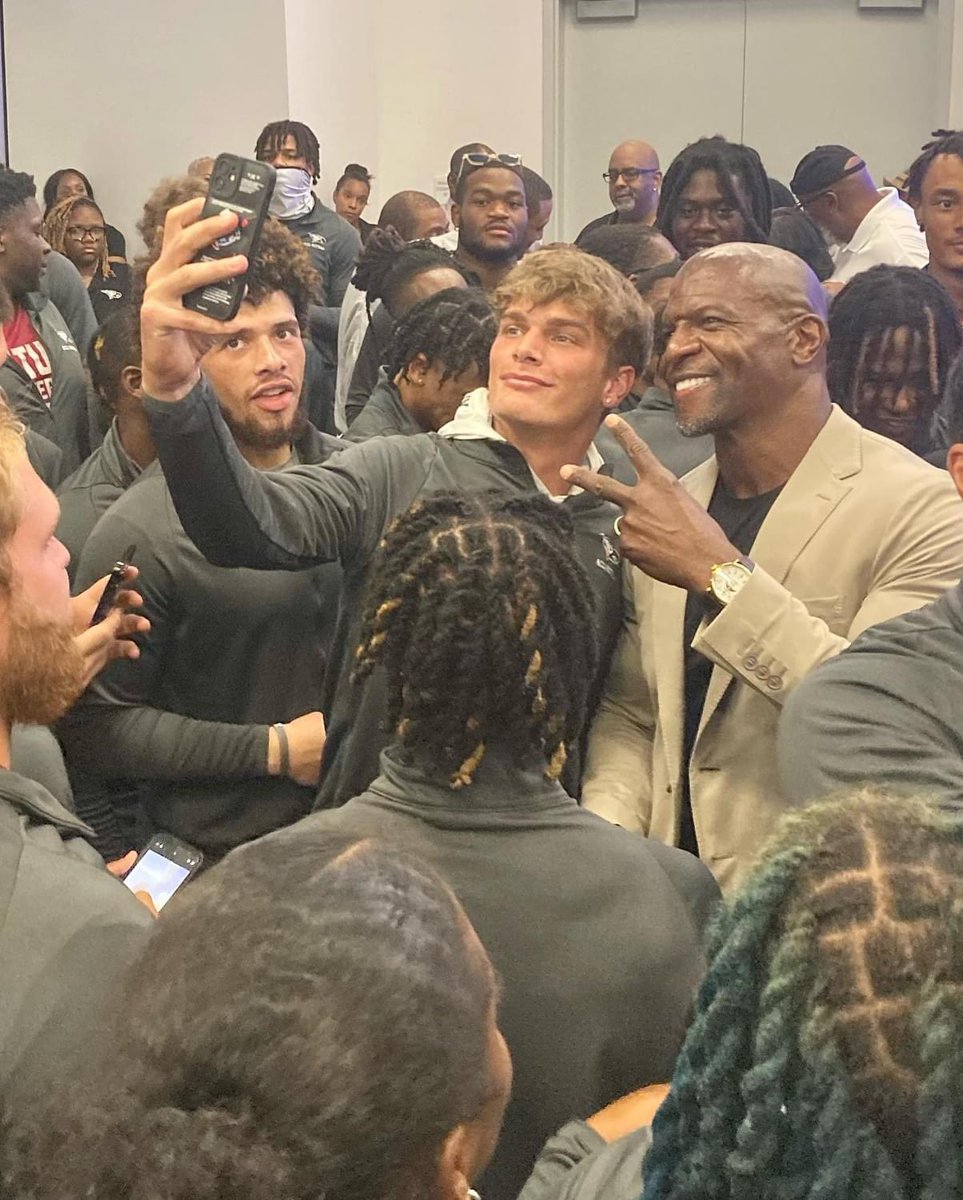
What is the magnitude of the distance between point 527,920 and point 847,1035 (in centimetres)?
61

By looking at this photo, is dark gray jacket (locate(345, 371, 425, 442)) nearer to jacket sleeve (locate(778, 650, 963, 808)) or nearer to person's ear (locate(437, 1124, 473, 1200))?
jacket sleeve (locate(778, 650, 963, 808))

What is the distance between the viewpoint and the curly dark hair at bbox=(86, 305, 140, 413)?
9.13ft

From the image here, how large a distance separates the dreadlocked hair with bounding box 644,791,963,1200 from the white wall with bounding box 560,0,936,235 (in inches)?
304

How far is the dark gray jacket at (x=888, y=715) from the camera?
4.90ft

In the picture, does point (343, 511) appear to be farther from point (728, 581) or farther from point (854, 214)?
point (854, 214)

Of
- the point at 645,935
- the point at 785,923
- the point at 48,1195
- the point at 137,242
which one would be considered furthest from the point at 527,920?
the point at 137,242

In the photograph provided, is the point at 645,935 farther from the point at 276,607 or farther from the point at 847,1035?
the point at 276,607

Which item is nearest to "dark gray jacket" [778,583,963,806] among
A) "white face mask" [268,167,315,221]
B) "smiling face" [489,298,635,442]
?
"smiling face" [489,298,635,442]

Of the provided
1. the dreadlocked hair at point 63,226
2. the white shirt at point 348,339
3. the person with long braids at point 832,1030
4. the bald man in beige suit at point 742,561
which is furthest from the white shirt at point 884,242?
the person with long braids at point 832,1030

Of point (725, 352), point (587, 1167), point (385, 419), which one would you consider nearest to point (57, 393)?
point (385, 419)

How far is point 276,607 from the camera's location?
90.7 inches

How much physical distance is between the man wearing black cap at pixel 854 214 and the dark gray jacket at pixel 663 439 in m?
1.74

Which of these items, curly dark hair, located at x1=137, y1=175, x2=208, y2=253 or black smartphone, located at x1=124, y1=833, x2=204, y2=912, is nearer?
black smartphone, located at x1=124, y1=833, x2=204, y2=912

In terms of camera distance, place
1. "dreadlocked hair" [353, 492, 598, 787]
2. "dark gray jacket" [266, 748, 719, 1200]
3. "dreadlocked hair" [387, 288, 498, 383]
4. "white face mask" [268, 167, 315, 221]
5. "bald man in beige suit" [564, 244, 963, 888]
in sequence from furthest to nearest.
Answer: "white face mask" [268, 167, 315, 221] < "dreadlocked hair" [387, 288, 498, 383] < "bald man in beige suit" [564, 244, 963, 888] < "dreadlocked hair" [353, 492, 598, 787] < "dark gray jacket" [266, 748, 719, 1200]
